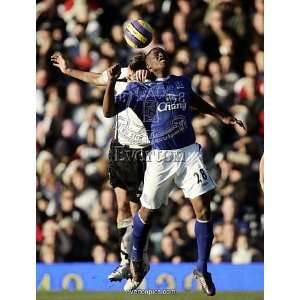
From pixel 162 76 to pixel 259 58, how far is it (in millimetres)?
835

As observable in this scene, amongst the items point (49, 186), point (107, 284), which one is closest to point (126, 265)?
point (107, 284)

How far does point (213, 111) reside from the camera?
9891mm

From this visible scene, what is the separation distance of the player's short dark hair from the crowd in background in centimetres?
7

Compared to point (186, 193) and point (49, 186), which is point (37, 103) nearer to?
point (49, 186)

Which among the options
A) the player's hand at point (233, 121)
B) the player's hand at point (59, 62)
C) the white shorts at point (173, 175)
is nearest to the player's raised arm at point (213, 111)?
the player's hand at point (233, 121)

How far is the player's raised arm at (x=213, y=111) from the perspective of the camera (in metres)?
9.85

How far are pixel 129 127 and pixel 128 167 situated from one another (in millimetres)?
337

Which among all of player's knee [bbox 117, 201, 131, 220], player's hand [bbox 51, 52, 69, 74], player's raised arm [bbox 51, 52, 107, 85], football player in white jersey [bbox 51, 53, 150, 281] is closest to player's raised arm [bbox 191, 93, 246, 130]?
football player in white jersey [bbox 51, 53, 150, 281]

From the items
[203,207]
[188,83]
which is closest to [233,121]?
[188,83]

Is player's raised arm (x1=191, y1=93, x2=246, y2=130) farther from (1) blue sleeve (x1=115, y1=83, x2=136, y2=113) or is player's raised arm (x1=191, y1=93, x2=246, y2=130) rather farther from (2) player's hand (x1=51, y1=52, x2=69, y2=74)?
(2) player's hand (x1=51, y1=52, x2=69, y2=74)

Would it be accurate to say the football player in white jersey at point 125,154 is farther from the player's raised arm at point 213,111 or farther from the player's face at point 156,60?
the player's raised arm at point 213,111

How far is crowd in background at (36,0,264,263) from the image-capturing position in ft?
32.4

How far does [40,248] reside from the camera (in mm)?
10023

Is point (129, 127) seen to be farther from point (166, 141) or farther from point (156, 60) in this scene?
point (156, 60)
